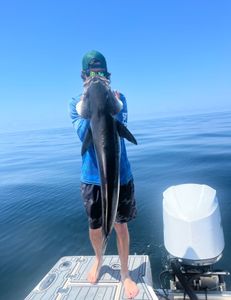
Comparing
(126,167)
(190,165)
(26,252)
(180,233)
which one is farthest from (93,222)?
(190,165)

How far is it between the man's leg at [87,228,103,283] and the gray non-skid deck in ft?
0.28

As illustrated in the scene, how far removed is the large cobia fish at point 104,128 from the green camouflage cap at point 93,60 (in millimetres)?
613

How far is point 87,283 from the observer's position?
4.45 m

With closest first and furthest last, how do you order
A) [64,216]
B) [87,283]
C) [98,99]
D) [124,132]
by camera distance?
[98,99] < [124,132] < [87,283] < [64,216]

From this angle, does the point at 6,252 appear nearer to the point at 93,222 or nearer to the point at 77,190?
the point at 93,222

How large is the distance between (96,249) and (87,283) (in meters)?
0.48

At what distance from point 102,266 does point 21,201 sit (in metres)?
6.91

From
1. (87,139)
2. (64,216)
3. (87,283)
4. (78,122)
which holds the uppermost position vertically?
(78,122)

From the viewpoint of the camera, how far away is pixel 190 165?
575 inches

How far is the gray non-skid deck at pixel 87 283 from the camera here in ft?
13.6

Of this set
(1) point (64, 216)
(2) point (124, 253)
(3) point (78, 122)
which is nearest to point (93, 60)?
(3) point (78, 122)

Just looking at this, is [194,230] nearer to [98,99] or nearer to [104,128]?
[104,128]

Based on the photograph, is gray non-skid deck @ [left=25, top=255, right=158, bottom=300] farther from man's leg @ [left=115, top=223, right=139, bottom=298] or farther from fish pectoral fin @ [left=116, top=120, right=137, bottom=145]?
fish pectoral fin @ [left=116, top=120, right=137, bottom=145]

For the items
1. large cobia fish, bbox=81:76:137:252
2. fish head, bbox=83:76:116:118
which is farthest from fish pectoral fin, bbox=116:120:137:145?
fish head, bbox=83:76:116:118
